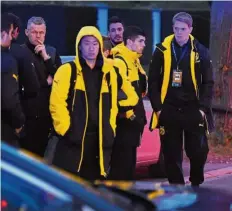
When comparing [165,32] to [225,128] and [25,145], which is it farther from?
[25,145]

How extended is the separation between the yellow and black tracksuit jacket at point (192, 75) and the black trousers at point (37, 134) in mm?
1165

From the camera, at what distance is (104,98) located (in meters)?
5.32

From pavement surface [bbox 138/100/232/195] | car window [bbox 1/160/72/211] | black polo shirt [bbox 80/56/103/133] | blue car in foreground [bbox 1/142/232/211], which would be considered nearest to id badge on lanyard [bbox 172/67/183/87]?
black polo shirt [bbox 80/56/103/133]

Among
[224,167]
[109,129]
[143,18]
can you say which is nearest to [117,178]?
[109,129]

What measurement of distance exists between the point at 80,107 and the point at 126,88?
0.63 meters

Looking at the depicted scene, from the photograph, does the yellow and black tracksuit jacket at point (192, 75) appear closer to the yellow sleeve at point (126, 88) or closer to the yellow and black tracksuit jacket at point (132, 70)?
the yellow and black tracksuit jacket at point (132, 70)

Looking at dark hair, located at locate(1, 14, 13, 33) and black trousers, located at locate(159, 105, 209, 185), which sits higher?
dark hair, located at locate(1, 14, 13, 33)

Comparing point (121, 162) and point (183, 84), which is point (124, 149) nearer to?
point (121, 162)

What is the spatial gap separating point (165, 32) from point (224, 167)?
344 inches

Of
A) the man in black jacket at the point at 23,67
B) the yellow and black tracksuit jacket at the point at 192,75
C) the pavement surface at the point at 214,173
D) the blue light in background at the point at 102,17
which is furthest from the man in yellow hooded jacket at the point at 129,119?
the blue light in background at the point at 102,17

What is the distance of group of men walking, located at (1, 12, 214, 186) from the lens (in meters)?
5.17

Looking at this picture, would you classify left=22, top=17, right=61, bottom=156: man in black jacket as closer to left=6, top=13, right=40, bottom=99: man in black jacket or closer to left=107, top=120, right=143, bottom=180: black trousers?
left=6, top=13, right=40, bottom=99: man in black jacket

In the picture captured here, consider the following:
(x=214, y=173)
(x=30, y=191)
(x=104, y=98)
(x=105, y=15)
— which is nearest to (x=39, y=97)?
(x=104, y=98)

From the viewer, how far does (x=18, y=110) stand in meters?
4.74
